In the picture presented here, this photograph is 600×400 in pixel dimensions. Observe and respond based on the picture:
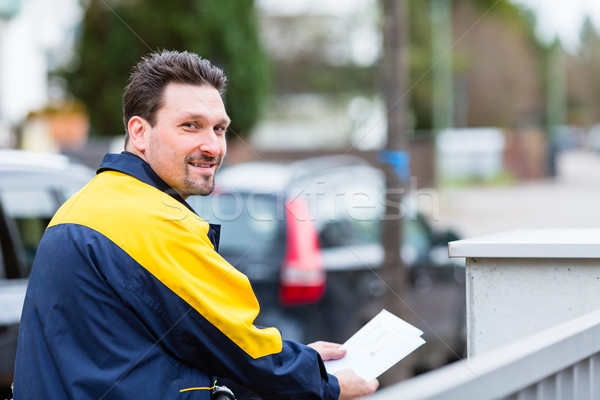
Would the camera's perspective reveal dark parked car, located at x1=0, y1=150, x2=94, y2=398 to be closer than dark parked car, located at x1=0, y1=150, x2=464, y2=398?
Yes

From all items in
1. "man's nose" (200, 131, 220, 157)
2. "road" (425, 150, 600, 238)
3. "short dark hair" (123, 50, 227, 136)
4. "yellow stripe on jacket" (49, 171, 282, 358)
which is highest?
"short dark hair" (123, 50, 227, 136)

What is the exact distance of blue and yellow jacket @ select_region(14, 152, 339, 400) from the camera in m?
1.80

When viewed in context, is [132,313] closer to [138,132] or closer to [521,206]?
[138,132]

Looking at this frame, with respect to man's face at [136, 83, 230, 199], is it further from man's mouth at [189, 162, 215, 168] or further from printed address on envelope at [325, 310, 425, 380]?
printed address on envelope at [325, 310, 425, 380]

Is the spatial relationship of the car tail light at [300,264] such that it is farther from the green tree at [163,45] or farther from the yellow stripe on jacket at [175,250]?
the green tree at [163,45]

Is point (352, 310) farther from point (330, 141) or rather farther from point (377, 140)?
point (330, 141)

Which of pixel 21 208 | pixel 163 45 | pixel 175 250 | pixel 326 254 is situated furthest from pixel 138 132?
pixel 163 45

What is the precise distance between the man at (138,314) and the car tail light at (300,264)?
3134mm

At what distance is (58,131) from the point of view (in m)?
19.9

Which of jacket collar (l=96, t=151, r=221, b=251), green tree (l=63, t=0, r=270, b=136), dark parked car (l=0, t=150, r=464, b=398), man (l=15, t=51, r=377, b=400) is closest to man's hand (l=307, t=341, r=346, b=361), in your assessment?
man (l=15, t=51, r=377, b=400)

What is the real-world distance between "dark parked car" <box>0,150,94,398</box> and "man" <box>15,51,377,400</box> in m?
1.95

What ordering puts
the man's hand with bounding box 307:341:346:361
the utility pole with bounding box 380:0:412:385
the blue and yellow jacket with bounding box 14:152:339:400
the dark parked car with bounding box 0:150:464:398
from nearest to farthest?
the blue and yellow jacket with bounding box 14:152:339:400
the man's hand with bounding box 307:341:346:361
the dark parked car with bounding box 0:150:464:398
the utility pole with bounding box 380:0:412:385

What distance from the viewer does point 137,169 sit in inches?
80.7

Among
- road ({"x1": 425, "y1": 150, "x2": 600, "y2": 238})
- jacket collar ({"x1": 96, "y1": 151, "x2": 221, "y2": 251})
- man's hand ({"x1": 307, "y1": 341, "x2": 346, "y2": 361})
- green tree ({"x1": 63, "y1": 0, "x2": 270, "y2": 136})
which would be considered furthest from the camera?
green tree ({"x1": 63, "y1": 0, "x2": 270, "y2": 136})
